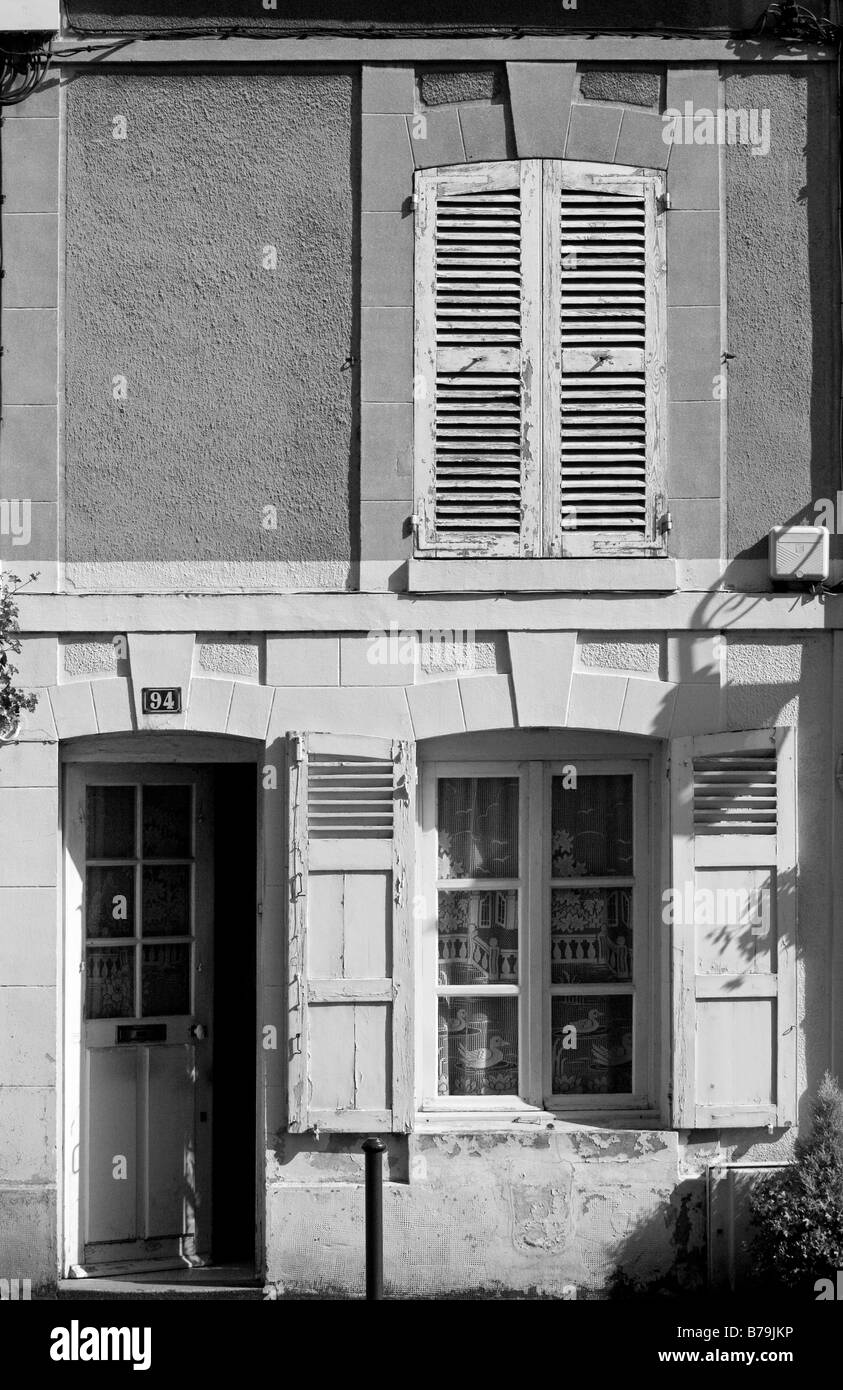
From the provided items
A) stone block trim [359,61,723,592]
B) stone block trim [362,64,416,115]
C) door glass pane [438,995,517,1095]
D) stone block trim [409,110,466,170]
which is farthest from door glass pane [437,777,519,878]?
stone block trim [362,64,416,115]

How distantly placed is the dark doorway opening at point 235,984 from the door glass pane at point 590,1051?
1617 millimetres

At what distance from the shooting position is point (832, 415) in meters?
7.09

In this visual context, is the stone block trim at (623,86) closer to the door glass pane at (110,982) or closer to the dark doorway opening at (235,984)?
the dark doorway opening at (235,984)

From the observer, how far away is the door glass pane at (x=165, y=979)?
742cm

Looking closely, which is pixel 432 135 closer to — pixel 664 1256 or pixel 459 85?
pixel 459 85

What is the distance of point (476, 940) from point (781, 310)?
130 inches

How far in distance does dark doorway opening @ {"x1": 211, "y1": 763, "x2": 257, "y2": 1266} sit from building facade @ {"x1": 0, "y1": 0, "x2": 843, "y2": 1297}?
0.62 meters

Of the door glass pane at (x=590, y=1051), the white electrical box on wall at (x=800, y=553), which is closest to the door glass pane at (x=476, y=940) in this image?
the door glass pane at (x=590, y=1051)

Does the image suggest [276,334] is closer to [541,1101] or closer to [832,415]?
[832,415]

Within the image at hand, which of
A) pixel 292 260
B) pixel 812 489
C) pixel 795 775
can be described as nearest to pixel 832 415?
pixel 812 489

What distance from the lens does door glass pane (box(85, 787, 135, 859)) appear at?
732 centimetres

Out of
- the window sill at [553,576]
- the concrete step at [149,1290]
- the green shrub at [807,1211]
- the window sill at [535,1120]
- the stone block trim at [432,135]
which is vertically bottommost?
the concrete step at [149,1290]

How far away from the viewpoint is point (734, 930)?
6.95 meters

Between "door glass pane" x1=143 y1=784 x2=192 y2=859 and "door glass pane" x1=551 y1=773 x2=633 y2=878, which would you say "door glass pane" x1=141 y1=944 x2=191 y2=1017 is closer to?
"door glass pane" x1=143 y1=784 x2=192 y2=859
